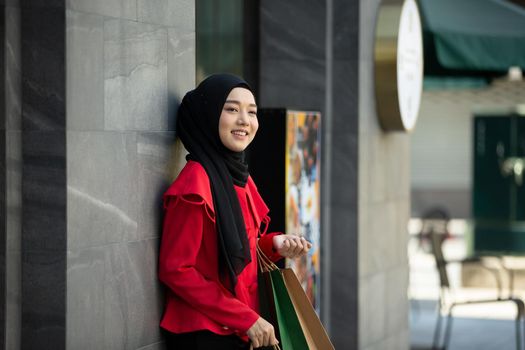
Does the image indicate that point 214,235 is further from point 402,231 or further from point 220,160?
point 402,231

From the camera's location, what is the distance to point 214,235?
4.01 m

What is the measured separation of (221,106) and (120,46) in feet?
1.58

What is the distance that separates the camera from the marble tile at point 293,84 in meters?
6.93

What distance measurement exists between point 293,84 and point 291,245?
109 inches

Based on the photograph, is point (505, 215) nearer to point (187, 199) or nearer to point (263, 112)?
point (263, 112)

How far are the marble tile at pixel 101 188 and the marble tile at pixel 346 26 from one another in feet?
10.5

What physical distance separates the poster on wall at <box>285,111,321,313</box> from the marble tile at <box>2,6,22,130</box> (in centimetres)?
233

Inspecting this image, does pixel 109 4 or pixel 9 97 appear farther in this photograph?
pixel 109 4

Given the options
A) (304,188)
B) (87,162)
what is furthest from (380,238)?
(87,162)

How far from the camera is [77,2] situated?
12.0 ft

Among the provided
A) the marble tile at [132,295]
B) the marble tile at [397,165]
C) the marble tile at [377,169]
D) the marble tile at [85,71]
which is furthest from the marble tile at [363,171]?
the marble tile at [85,71]

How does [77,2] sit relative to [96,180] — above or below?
above

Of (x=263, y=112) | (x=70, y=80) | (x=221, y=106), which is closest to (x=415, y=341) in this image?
(x=263, y=112)

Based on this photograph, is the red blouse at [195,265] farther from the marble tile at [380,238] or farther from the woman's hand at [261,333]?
the marble tile at [380,238]
